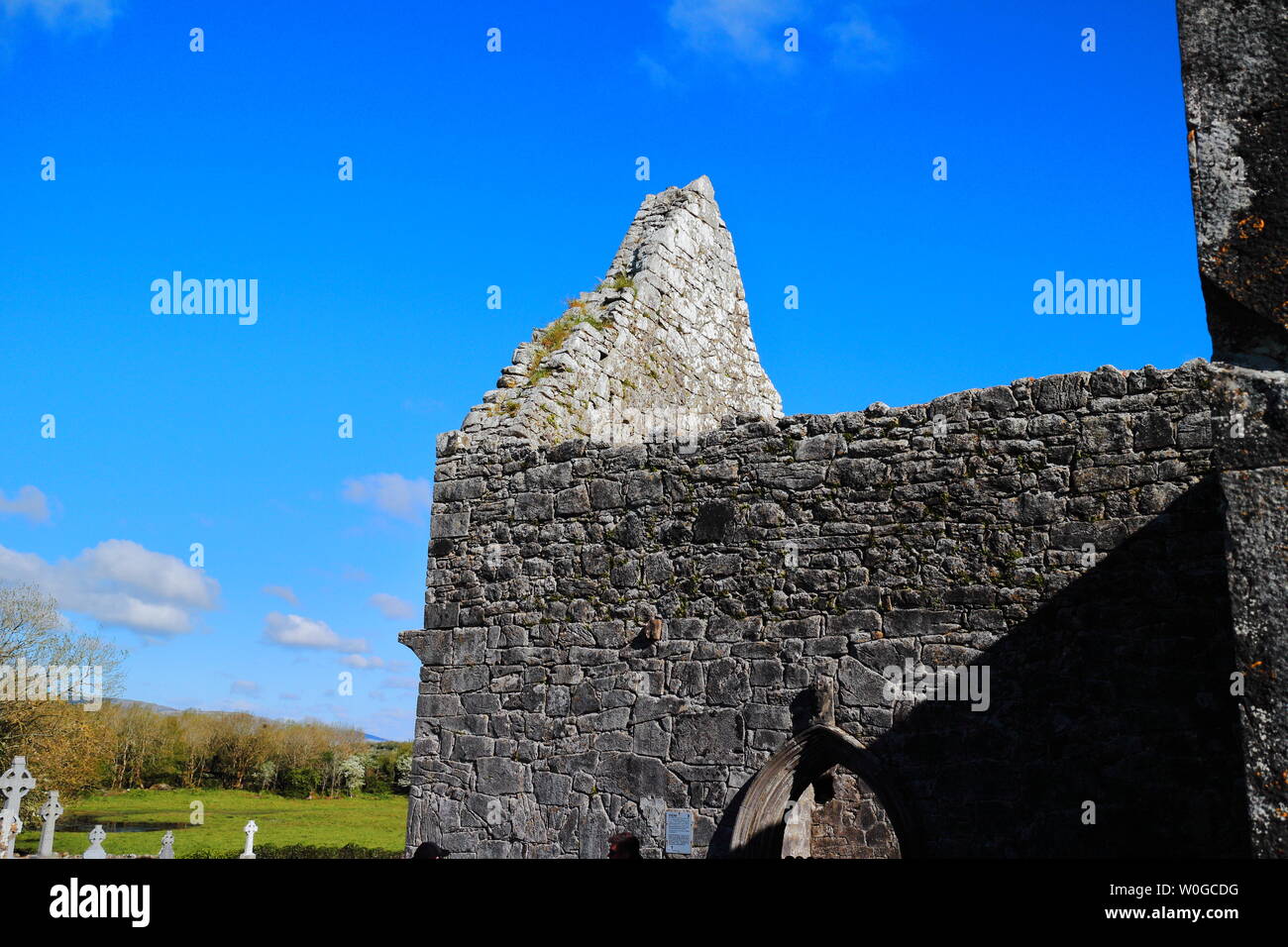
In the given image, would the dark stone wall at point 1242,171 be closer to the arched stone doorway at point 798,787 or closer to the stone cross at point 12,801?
the arched stone doorway at point 798,787

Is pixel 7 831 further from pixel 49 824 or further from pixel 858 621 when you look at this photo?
pixel 858 621

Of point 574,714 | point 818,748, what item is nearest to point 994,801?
point 818,748

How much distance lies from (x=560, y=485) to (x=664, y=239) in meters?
4.17

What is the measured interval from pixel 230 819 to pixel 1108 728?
31053 mm

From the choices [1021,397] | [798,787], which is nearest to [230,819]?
[798,787]

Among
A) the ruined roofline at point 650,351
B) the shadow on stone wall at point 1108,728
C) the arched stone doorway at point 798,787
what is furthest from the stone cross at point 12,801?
the shadow on stone wall at point 1108,728

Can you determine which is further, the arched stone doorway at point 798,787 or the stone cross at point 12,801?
the stone cross at point 12,801

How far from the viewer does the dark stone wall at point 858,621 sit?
24.0 ft

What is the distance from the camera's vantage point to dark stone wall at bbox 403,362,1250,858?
24.0 feet

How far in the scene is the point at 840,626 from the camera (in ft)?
27.6

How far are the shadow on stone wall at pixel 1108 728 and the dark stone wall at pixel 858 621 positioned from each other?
0.02 m

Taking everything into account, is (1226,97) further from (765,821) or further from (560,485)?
(560,485)

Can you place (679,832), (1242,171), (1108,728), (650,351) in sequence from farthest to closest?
(650,351), (679,832), (1108,728), (1242,171)

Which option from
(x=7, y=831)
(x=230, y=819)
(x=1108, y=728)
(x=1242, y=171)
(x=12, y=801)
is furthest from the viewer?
(x=230, y=819)
